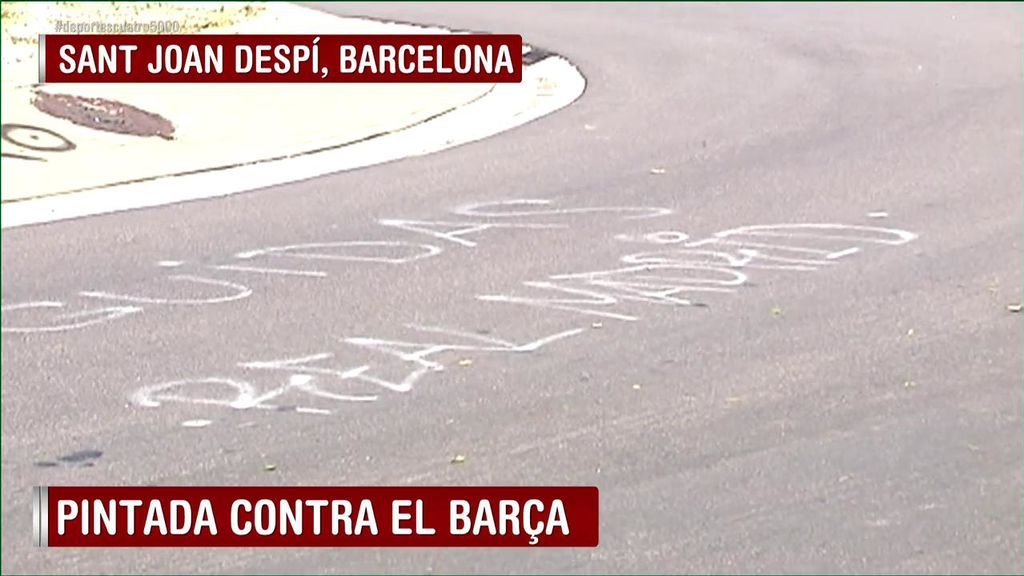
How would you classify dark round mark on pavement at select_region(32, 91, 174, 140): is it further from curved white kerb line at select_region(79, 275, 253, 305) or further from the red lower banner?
the red lower banner

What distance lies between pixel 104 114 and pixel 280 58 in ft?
12.6

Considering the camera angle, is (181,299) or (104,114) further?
(104,114)

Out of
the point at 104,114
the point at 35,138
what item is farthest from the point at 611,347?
the point at 104,114

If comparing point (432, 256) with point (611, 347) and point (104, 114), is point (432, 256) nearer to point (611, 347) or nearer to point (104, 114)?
point (611, 347)

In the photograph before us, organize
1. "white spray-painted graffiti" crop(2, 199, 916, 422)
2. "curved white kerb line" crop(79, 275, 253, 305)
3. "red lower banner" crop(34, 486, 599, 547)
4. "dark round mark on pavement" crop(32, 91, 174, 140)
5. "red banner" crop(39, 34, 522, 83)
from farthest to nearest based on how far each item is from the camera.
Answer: "red banner" crop(39, 34, 522, 83)
"dark round mark on pavement" crop(32, 91, 174, 140)
"curved white kerb line" crop(79, 275, 253, 305)
"white spray-painted graffiti" crop(2, 199, 916, 422)
"red lower banner" crop(34, 486, 599, 547)

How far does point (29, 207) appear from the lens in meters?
11.2

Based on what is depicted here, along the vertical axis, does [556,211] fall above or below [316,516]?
above

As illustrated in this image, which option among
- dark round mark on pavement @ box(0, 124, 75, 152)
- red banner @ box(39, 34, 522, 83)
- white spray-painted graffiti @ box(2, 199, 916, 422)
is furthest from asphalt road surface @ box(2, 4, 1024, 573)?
red banner @ box(39, 34, 522, 83)

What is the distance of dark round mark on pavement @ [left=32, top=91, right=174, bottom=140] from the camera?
13508mm

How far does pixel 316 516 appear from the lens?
6.69m

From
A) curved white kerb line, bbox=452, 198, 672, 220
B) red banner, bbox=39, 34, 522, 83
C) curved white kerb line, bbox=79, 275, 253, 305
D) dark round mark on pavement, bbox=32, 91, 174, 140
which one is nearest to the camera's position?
curved white kerb line, bbox=79, 275, 253, 305

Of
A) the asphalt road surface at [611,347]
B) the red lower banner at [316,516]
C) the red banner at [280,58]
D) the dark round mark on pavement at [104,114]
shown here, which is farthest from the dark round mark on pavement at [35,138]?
the red lower banner at [316,516]

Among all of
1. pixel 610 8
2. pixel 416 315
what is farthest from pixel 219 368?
pixel 610 8

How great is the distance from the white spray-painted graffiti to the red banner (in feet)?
15.0
